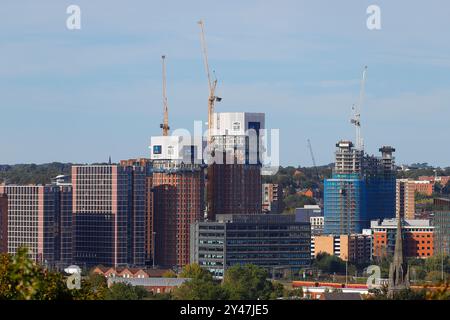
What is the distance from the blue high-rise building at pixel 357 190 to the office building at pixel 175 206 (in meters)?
27.3

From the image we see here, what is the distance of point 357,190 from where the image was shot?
624 feet

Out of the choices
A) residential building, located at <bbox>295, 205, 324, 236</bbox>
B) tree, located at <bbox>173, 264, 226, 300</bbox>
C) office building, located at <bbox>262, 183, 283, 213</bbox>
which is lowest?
tree, located at <bbox>173, 264, 226, 300</bbox>

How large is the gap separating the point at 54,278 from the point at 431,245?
127021mm

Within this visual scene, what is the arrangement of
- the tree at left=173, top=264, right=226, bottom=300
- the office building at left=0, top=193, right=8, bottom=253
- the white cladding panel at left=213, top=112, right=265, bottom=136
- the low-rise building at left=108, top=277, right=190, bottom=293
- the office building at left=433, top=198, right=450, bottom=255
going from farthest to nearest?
the white cladding panel at left=213, top=112, right=265, bottom=136 < the office building at left=433, top=198, right=450, bottom=255 < the office building at left=0, top=193, right=8, bottom=253 < the low-rise building at left=108, top=277, right=190, bottom=293 < the tree at left=173, top=264, right=226, bottom=300

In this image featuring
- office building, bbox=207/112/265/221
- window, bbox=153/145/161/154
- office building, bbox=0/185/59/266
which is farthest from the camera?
window, bbox=153/145/161/154

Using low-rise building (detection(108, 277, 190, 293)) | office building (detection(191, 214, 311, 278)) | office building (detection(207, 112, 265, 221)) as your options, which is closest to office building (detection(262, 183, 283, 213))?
office building (detection(207, 112, 265, 221))

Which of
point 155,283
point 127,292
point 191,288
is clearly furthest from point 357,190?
point 127,292

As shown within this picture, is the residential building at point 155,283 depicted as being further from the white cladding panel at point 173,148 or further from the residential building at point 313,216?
the residential building at point 313,216

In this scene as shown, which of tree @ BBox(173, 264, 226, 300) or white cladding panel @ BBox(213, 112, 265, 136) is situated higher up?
white cladding panel @ BBox(213, 112, 265, 136)

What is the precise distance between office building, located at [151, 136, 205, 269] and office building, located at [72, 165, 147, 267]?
433 centimetres

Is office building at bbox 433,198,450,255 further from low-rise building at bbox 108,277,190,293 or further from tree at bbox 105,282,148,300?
tree at bbox 105,282,148,300

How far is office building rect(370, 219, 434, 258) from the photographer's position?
538 ft
